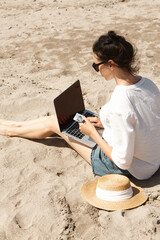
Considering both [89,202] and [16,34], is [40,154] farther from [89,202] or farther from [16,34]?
[16,34]

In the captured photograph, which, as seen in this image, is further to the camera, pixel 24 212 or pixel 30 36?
pixel 30 36

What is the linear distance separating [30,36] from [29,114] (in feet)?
11.3

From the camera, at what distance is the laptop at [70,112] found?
11.3ft

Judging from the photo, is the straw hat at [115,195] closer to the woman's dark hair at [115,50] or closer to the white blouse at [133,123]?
the white blouse at [133,123]

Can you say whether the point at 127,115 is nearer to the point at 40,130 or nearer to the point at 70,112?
the point at 70,112

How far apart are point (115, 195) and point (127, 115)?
703 millimetres

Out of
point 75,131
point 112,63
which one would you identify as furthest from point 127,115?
point 75,131

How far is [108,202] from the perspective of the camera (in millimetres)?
2840

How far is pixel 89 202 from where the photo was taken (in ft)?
9.56

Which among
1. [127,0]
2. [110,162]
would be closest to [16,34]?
[127,0]

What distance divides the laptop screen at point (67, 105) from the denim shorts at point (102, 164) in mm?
488

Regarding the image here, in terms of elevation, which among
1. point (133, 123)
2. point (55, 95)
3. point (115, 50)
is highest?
point (115, 50)

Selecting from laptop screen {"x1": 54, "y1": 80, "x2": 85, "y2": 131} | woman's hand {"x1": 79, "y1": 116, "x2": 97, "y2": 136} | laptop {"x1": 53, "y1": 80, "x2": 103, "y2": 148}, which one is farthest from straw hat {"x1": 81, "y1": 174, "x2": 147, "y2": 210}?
laptop screen {"x1": 54, "y1": 80, "x2": 85, "y2": 131}

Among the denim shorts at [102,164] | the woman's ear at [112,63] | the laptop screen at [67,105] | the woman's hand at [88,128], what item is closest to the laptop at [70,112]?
the laptop screen at [67,105]
